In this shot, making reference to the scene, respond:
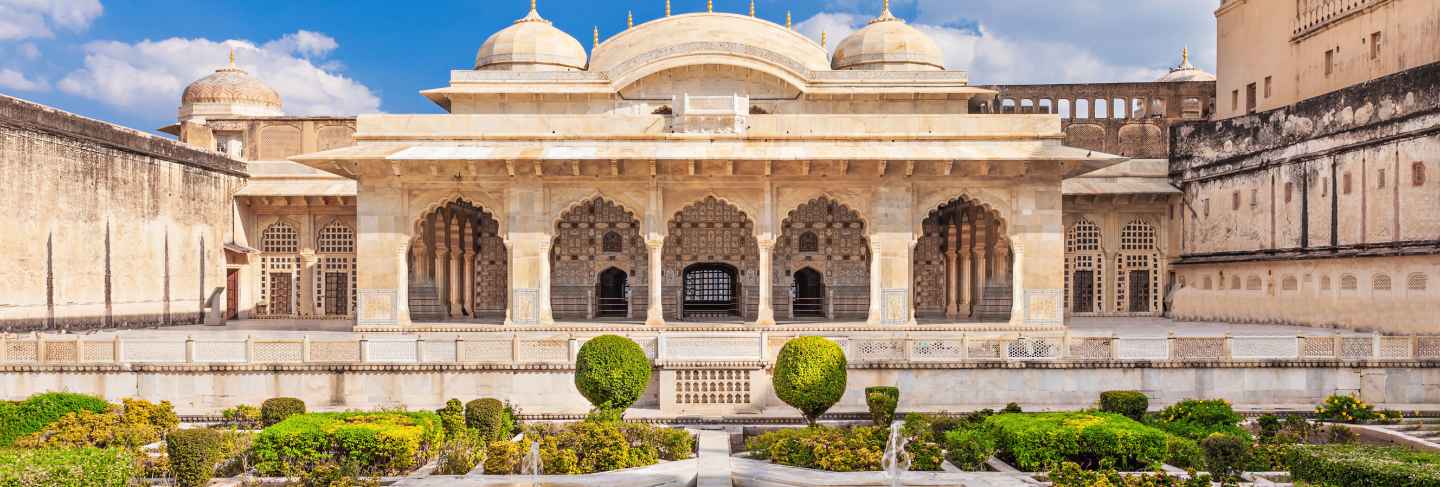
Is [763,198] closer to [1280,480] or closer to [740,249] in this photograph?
[740,249]

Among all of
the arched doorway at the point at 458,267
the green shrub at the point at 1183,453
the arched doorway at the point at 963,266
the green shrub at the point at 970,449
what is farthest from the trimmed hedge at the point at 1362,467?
the arched doorway at the point at 458,267

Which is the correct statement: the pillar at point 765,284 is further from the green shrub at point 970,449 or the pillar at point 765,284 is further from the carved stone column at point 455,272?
the green shrub at point 970,449

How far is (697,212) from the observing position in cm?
2244

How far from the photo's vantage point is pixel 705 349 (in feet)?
45.1

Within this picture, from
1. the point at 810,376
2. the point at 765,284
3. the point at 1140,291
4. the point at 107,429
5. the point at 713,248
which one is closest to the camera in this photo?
the point at 107,429

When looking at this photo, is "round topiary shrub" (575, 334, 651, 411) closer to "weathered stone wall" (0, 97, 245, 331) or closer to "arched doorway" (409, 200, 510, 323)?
"arched doorway" (409, 200, 510, 323)

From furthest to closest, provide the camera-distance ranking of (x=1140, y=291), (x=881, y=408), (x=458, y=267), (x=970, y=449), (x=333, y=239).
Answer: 1. (x=1140, y=291)
2. (x=333, y=239)
3. (x=458, y=267)
4. (x=881, y=408)
5. (x=970, y=449)

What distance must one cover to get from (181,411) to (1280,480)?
40.3 feet

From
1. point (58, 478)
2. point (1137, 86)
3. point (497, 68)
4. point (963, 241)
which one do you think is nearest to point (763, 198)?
point (963, 241)

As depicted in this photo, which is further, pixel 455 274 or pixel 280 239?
pixel 280 239

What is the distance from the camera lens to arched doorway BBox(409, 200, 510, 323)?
72.3ft

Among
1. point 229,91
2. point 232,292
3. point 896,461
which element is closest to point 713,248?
point 232,292

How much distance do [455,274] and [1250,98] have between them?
18.4 meters

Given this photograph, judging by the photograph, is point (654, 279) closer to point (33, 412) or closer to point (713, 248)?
point (713, 248)
